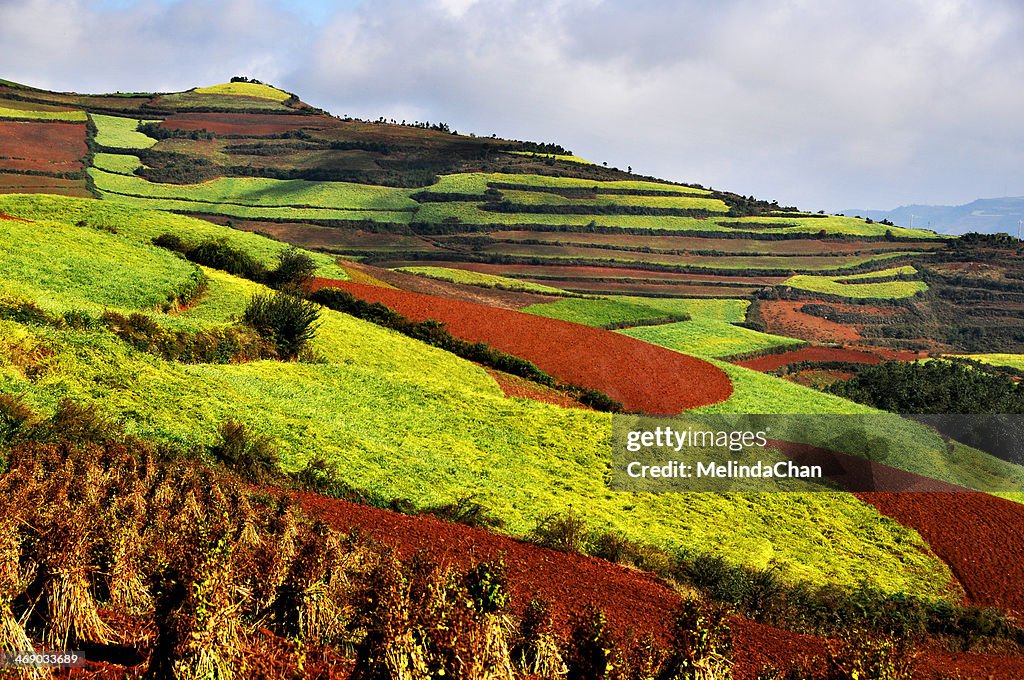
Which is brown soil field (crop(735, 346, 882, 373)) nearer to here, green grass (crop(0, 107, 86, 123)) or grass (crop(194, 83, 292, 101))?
green grass (crop(0, 107, 86, 123))

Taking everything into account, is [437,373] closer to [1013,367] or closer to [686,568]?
[686,568]

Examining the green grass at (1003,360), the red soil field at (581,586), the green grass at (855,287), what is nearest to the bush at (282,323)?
the red soil field at (581,586)

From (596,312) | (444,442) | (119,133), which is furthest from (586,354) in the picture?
(119,133)

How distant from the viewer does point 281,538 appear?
12.2 meters

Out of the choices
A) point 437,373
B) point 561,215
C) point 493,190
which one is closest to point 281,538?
point 437,373

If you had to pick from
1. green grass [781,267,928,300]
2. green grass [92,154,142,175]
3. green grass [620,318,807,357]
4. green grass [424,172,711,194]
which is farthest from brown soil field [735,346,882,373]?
green grass [92,154,142,175]

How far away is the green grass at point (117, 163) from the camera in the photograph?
384 ft

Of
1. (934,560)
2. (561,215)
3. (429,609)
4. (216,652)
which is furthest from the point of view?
(561,215)

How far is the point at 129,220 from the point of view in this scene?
5044 cm

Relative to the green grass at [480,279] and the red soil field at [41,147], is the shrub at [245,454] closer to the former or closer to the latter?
the green grass at [480,279]

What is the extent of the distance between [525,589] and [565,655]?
4.86 meters

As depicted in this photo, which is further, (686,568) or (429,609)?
(686,568)

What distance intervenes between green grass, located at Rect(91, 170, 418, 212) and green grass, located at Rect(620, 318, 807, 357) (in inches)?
2487

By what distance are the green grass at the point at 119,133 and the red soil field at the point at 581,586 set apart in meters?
128
